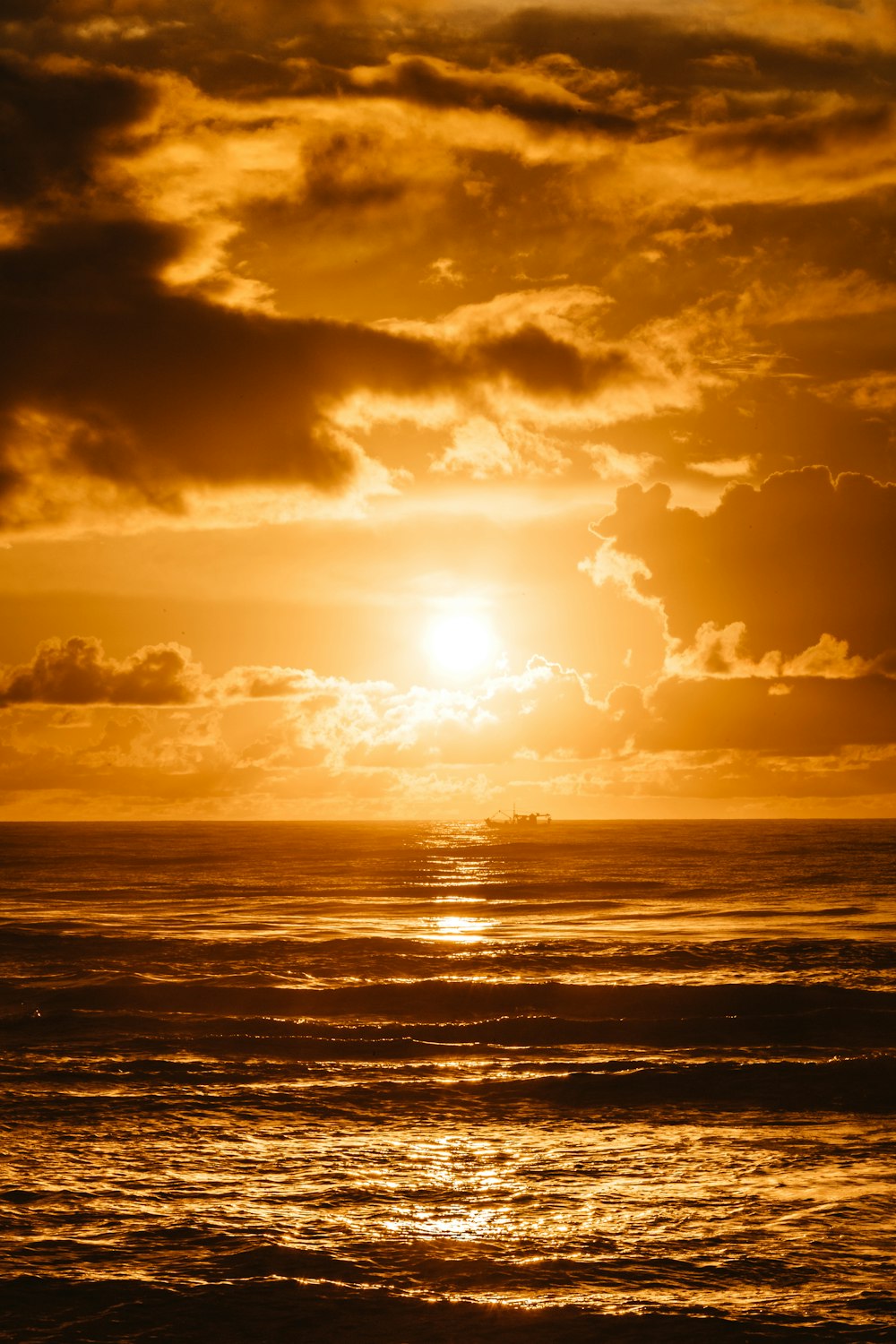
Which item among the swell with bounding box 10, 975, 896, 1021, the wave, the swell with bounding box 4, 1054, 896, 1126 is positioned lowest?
the swell with bounding box 10, 975, 896, 1021

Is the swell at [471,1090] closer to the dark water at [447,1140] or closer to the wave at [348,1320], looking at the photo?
the dark water at [447,1140]

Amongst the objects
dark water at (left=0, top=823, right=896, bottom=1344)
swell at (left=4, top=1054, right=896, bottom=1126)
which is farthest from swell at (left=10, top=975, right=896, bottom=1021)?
swell at (left=4, top=1054, right=896, bottom=1126)

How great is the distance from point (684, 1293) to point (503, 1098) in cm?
941

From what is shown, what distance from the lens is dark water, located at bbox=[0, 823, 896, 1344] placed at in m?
13.1

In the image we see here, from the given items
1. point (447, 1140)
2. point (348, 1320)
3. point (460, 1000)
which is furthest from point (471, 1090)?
point (460, 1000)

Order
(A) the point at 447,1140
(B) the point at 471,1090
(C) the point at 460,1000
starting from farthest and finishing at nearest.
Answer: (C) the point at 460,1000
(B) the point at 471,1090
(A) the point at 447,1140

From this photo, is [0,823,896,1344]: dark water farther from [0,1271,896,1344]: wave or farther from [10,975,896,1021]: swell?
[10,975,896,1021]: swell

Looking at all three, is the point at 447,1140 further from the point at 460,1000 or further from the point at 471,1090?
the point at 460,1000

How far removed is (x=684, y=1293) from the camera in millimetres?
13227

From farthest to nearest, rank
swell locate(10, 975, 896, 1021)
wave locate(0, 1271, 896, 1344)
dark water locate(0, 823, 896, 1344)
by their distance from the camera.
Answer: swell locate(10, 975, 896, 1021) < dark water locate(0, 823, 896, 1344) < wave locate(0, 1271, 896, 1344)

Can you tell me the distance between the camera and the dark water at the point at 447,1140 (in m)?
13.1

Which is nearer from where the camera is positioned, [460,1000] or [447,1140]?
[447,1140]

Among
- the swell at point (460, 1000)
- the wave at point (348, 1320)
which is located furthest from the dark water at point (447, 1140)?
the swell at point (460, 1000)

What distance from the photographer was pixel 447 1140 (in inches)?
764
